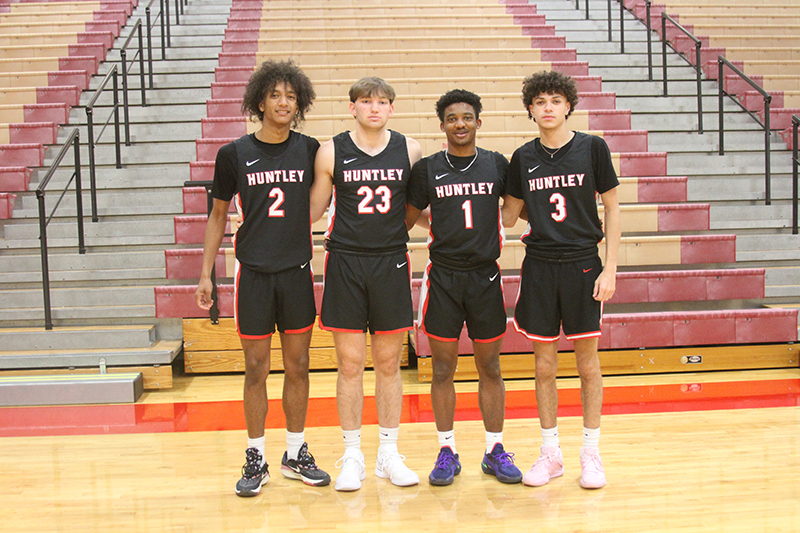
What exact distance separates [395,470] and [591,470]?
72 cm

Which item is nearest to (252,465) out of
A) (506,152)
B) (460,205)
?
(460,205)

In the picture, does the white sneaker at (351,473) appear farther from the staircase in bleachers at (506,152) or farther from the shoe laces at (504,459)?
the staircase in bleachers at (506,152)

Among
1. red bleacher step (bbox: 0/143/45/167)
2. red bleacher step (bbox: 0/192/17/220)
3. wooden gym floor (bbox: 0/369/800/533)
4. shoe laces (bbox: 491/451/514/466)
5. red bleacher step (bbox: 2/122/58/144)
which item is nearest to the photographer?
wooden gym floor (bbox: 0/369/800/533)

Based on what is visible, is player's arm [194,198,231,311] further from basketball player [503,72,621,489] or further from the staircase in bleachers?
the staircase in bleachers

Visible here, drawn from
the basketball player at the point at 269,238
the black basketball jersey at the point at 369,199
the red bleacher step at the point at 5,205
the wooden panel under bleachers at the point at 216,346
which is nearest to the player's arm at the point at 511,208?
the black basketball jersey at the point at 369,199

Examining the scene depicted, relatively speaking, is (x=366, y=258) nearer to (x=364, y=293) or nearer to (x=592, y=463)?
(x=364, y=293)

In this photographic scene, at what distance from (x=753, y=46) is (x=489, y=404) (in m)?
6.49

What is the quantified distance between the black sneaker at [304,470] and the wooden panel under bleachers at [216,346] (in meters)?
1.39

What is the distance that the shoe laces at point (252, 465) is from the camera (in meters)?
2.43

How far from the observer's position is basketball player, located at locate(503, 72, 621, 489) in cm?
240

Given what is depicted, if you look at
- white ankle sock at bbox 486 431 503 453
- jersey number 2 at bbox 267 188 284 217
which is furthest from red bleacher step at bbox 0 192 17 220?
white ankle sock at bbox 486 431 503 453

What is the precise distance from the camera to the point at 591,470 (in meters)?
2.40

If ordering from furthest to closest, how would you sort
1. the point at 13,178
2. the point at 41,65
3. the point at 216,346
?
1. the point at 41,65
2. the point at 13,178
3. the point at 216,346

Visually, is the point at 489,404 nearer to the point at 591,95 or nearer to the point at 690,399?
the point at 690,399
